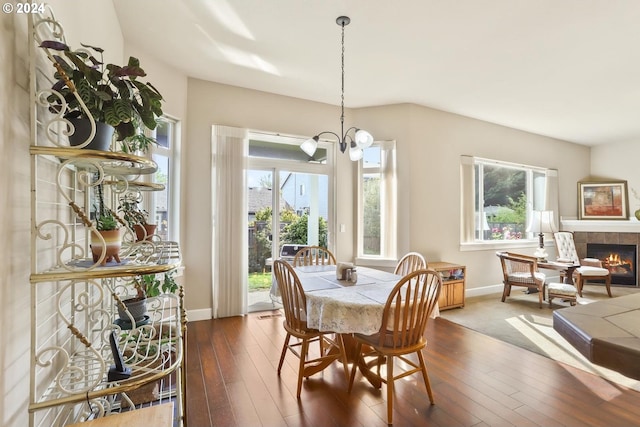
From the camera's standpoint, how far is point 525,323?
12.0 ft

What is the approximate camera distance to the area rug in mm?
2699

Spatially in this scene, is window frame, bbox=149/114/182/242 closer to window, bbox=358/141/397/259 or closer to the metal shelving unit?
the metal shelving unit

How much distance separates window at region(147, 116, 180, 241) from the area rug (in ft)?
11.9

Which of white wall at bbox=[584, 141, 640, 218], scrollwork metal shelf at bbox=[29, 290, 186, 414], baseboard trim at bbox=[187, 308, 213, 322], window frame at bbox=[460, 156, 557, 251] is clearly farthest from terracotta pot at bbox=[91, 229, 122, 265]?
white wall at bbox=[584, 141, 640, 218]

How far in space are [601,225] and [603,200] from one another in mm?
724

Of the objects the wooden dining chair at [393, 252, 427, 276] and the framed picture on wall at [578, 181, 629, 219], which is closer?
the wooden dining chair at [393, 252, 427, 276]

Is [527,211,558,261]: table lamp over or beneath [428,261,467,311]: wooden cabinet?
over

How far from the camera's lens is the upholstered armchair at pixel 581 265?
493 cm

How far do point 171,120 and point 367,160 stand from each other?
273 centimetres

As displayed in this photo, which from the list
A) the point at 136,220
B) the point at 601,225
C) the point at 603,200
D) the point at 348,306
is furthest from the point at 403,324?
the point at 603,200

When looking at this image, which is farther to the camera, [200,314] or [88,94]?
[200,314]

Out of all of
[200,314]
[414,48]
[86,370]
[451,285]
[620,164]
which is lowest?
[200,314]

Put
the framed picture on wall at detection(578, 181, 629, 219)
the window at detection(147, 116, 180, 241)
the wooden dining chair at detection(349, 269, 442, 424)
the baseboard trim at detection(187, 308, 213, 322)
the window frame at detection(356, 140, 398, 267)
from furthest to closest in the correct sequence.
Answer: the framed picture on wall at detection(578, 181, 629, 219) → the window frame at detection(356, 140, 398, 267) → the baseboard trim at detection(187, 308, 213, 322) → the window at detection(147, 116, 180, 241) → the wooden dining chair at detection(349, 269, 442, 424)

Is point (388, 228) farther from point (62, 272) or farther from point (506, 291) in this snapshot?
point (62, 272)
